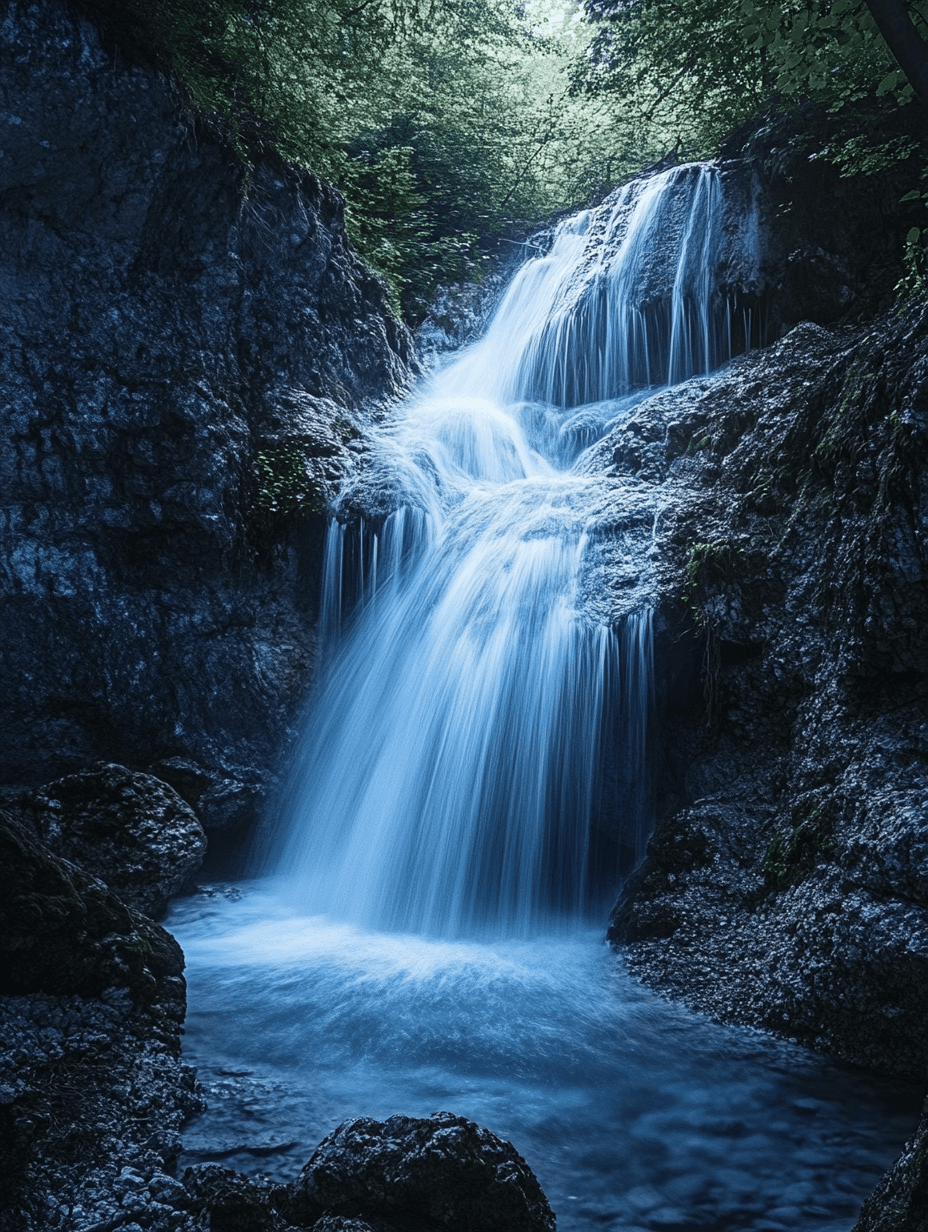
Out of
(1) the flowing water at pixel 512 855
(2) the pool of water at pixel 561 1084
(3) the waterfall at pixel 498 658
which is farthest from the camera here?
(3) the waterfall at pixel 498 658

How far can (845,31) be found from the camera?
4.66m

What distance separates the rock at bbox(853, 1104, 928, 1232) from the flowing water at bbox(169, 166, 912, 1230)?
0.72m

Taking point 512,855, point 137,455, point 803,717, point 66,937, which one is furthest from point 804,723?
point 137,455

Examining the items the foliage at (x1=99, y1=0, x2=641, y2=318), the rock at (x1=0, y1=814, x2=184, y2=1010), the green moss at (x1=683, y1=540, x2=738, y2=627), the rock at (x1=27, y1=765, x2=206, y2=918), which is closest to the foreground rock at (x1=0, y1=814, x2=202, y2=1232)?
the rock at (x1=0, y1=814, x2=184, y2=1010)

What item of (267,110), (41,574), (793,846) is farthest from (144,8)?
(793,846)

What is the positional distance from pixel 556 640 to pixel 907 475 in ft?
10.9

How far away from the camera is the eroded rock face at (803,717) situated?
13.1 feet

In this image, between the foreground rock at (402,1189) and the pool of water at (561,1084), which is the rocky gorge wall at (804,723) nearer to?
the pool of water at (561,1084)

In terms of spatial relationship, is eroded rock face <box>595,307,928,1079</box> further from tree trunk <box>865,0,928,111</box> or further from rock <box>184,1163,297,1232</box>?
rock <box>184,1163,297,1232</box>

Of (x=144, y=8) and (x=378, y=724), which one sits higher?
(x=144, y=8)

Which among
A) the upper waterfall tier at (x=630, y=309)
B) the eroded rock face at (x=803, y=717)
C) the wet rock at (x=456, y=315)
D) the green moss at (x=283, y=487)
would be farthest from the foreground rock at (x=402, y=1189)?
the wet rock at (x=456, y=315)

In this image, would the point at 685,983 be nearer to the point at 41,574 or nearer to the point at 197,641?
the point at 197,641

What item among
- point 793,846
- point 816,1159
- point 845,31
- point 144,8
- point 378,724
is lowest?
point 816,1159

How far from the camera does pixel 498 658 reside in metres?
7.34
